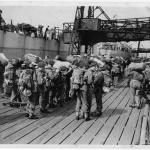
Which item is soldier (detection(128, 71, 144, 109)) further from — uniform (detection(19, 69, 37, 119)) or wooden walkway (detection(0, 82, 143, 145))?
uniform (detection(19, 69, 37, 119))

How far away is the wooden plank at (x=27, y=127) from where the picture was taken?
276 inches

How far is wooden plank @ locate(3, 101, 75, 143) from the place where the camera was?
23.0 ft

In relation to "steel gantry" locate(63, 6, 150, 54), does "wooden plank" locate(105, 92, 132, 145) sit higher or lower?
lower

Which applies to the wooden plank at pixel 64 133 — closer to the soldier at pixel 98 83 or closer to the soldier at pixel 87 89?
the soldier at pixel 87 89

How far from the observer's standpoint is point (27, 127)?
7.83 m

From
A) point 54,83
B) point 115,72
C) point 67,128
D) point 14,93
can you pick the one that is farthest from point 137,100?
→ point 115,72

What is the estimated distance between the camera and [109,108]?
36.9 ft

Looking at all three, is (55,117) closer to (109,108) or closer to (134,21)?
(109,108)

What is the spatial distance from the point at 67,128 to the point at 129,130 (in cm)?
160

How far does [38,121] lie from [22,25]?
10446 mm

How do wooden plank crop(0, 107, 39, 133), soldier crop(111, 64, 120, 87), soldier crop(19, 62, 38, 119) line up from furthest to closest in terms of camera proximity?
soldier crop(111, 64, 120, 87) < soldier crop(19, 62, 38, 119) < wooden plank crop(0, 107, 39, 133)

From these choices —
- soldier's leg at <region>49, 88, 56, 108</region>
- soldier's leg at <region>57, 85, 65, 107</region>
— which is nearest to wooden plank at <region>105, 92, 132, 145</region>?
soldier's leg at <region>57, 85, 65, 107</region>

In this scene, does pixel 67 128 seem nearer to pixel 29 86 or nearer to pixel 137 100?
pixel 29 86

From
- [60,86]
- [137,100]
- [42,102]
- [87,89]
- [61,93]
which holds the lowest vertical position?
[137,100]
